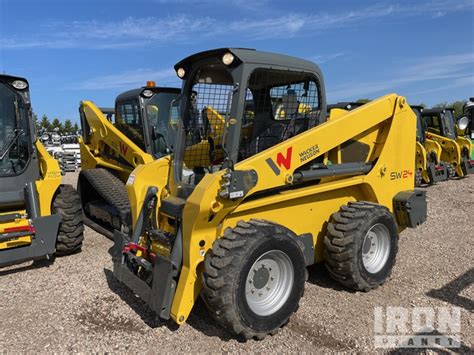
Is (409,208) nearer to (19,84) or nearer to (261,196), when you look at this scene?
(261,196)

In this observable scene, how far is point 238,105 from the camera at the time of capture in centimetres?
364

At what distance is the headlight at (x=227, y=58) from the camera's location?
11.8 feet

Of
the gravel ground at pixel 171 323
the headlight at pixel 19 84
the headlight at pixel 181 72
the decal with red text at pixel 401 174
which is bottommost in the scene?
the gravel ground at pixel 171 323

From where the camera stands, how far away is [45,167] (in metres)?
5.59

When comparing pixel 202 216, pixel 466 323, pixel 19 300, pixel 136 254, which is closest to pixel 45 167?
pixel 19 300

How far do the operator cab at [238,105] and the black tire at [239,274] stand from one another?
658 millimetres

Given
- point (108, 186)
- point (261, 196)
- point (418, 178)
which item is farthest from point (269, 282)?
point (418, 178)

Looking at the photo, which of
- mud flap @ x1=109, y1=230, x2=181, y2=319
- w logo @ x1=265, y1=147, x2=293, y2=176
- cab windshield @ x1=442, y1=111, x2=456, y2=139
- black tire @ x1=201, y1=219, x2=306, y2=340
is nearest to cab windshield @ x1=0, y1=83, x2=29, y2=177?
mud flap @ x1=109, y1=230, x2=181, y2=319

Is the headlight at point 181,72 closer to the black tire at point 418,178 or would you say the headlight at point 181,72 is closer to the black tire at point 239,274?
the black tire at point 239,274

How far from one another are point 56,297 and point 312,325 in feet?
9.09

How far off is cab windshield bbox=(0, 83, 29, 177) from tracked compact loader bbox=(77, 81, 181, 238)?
1401 mm

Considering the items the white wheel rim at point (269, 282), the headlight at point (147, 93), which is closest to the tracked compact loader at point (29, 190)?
the headlight at point (147, 93)

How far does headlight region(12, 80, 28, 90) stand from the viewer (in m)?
5.59

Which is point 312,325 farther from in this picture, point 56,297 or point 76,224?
point 76,224
